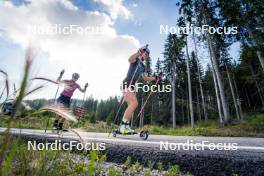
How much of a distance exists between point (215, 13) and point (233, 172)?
2341 cm

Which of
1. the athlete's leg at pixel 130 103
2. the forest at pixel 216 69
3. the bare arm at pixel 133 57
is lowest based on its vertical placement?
the athlete's leg at pixel 130 103

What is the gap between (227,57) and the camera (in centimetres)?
4466

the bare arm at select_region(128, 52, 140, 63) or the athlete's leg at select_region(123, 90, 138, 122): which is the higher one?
A: the bare arm at select_region(128, 52, 140, 63)

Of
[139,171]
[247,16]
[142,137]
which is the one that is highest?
[247,16]

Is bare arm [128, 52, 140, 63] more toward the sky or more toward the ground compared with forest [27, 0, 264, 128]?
more toward the ground

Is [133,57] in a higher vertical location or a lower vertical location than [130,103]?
higher

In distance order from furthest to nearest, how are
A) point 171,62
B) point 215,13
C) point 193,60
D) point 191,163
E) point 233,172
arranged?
point 193,60, point 171,62, point 215,13, point 191,163, point 233,172

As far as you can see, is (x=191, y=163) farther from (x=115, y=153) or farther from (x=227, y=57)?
(x=227, y=57)

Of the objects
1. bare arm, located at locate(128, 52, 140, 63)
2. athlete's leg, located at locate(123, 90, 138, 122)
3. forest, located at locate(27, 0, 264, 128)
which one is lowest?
athlete's leg, located at locate(123, 90, 138, 122)

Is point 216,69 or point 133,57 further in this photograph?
point 216,69

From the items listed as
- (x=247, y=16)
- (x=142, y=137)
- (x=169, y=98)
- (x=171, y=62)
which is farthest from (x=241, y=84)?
(x=142, y=137)

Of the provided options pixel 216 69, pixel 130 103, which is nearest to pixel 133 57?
pixel 130 103

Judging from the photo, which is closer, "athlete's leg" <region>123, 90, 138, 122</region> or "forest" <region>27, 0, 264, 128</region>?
"athlete's leg" <region>123, 90, 138, 122</region>

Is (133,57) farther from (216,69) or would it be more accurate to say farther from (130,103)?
(216,69)
